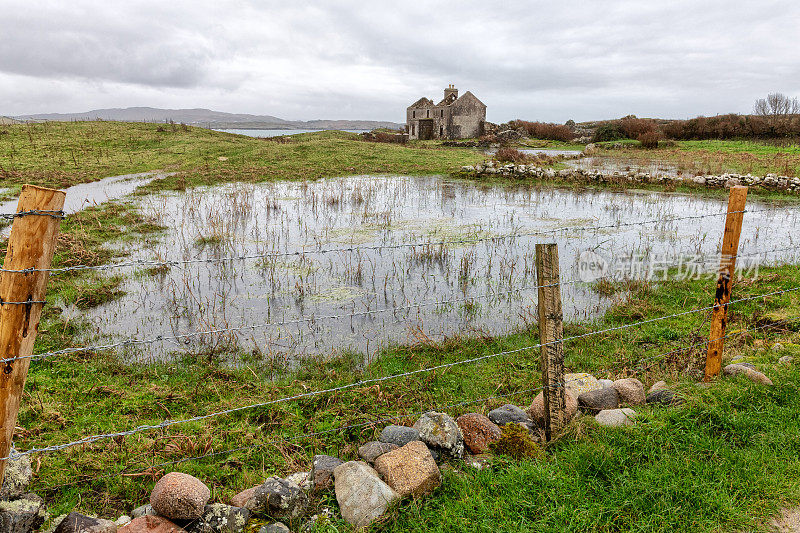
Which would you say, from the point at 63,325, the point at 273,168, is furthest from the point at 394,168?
the point at 63,325

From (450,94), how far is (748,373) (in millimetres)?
61999

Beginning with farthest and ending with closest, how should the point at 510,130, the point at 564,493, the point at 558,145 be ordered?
the point at 510,130 → the point at 558,145 → the point at 564,493

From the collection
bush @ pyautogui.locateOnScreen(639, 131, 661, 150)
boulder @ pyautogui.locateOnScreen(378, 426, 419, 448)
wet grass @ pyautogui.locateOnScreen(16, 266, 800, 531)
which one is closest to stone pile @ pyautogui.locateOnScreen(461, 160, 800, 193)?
wet grass @ pyautogui.locateOnScreen(16, 266, 800, 531)

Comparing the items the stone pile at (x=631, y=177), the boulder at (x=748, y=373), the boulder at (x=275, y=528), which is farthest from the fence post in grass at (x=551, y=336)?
the stone pile at (x=631, y=177)

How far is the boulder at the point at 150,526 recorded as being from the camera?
3449 millimetres

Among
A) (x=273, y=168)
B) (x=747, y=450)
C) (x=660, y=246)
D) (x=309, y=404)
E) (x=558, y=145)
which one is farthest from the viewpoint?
(x=558, y=145)

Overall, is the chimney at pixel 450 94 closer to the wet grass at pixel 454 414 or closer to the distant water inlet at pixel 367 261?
the distant water inlet at pixel 367 261

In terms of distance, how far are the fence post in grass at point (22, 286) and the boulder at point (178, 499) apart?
1.01m

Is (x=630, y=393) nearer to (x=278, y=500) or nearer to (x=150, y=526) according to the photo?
(x=278, y=500)

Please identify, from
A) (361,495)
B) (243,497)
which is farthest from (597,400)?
(243,497)

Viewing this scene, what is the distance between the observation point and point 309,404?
5.93m

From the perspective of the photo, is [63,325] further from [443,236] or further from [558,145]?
[558,145]

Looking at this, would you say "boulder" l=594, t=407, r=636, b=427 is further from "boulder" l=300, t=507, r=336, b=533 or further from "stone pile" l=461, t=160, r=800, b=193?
"stone pile" l=461, t=160, r=800, b=193

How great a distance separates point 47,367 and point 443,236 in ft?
33.0
